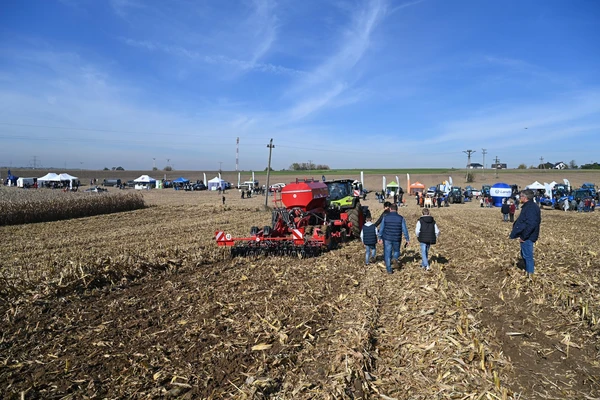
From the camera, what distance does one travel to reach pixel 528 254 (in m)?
8.27

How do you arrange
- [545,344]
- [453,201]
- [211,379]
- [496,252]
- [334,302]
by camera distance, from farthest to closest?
[453,201] → [496,252] → [334,302] → [545,344] → [211,379]

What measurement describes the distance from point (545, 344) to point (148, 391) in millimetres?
5126

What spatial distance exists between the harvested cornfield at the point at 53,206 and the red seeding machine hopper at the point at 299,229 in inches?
640

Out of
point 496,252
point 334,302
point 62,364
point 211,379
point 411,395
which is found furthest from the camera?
point 496,252

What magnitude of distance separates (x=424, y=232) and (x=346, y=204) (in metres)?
5.16

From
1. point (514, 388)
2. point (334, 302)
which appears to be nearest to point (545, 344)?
point (514, 388)

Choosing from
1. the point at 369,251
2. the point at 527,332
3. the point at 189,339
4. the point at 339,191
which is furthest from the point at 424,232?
the point at 339,191

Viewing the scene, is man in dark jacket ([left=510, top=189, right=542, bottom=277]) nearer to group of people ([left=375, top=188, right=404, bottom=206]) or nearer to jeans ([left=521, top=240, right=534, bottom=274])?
jeans ([left=521, top=240, right=534, bottom=274])

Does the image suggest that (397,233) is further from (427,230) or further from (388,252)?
(427,230)

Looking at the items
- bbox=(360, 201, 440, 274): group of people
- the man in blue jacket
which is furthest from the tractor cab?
the man in blue jacket

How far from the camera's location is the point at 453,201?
44.1 meters

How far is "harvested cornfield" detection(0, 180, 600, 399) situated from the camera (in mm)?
4262

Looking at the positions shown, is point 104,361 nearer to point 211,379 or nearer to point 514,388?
point 211,379

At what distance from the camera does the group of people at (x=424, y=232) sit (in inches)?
317
